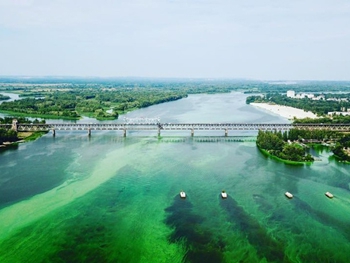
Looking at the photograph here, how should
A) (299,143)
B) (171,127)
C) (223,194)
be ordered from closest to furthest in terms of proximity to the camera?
(223,194)
(299,143)
(171,127)

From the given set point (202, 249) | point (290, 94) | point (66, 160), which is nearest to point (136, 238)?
point (202, 249)

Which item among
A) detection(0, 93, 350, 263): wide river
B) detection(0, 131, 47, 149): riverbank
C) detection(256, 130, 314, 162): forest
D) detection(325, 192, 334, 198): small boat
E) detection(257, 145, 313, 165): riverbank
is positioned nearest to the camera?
detection(0, 93, 350, 263): wide river

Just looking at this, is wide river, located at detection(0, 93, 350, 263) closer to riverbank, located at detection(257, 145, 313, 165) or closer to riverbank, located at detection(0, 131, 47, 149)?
riverbank, located at detection(257, 145, 313, 165)

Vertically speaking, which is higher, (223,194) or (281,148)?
(281,148)

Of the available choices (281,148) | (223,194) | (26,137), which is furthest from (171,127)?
(223,194)

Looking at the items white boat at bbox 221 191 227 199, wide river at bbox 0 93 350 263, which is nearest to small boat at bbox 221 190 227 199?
white boat at bbox 221 191 227 199

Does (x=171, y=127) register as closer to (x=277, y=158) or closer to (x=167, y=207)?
(x=277, y=158)

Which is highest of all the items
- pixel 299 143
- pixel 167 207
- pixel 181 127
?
pixel 181 127

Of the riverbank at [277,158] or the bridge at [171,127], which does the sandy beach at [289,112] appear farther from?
the riverbank at [277,158]

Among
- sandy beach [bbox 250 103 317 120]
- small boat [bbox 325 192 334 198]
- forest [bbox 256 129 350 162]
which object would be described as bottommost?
sandy beach [bbox 250 103 317 120]

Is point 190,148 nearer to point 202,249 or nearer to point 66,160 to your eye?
point 66,160
